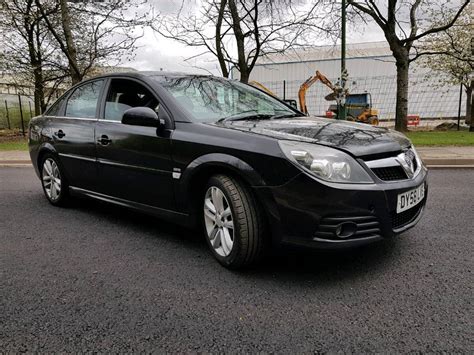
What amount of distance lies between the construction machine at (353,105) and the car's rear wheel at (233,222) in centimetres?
1497

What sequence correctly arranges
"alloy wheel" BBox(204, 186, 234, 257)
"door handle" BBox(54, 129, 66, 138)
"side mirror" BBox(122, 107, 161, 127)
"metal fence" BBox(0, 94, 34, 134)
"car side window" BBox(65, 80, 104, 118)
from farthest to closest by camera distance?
"metal fence" BBox(0, 94, 34, 134) < "door handle" BBox(54, 129, 66, 138) < "car side window" BBox(65, 80, 104, 118) < "side mirror" BBox(122, 107, 161, 127) < "alloy wheel" BBox(204, 186, 234, 257)

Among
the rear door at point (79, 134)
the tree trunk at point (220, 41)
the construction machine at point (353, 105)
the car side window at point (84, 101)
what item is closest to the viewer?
the rear door at point (79, 134)

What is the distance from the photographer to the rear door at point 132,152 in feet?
10.7

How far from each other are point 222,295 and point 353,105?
64.4 ft

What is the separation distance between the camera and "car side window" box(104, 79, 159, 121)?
141 inches

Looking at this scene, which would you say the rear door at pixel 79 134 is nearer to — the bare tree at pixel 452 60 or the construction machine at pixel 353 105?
the construction machine at pixel 353 105

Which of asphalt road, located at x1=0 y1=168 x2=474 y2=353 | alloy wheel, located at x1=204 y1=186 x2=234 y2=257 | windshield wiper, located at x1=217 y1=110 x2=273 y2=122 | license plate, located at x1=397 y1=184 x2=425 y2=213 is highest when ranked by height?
windshield wiper, located at x1=217 y1=110 x2=273 y2=122

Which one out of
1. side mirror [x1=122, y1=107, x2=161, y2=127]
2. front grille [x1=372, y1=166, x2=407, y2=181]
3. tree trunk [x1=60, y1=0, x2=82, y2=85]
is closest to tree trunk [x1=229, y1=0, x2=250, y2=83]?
tree trunk [x1=60, y1=0, x2=82, y2=85]

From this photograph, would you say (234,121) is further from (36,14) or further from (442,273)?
(36,14)

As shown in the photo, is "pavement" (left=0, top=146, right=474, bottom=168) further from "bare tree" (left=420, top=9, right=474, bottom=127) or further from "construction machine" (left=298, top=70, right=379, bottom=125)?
"bare tree" (left=420, top=9, right=474, bottom=127)

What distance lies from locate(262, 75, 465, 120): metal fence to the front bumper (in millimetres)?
20099

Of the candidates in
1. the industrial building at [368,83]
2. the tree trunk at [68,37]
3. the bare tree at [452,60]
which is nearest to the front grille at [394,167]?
the tree trunk at [68,37]

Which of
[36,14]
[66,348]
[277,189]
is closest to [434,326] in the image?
[277,189]

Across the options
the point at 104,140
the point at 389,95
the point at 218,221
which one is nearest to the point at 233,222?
the point at 218,221
